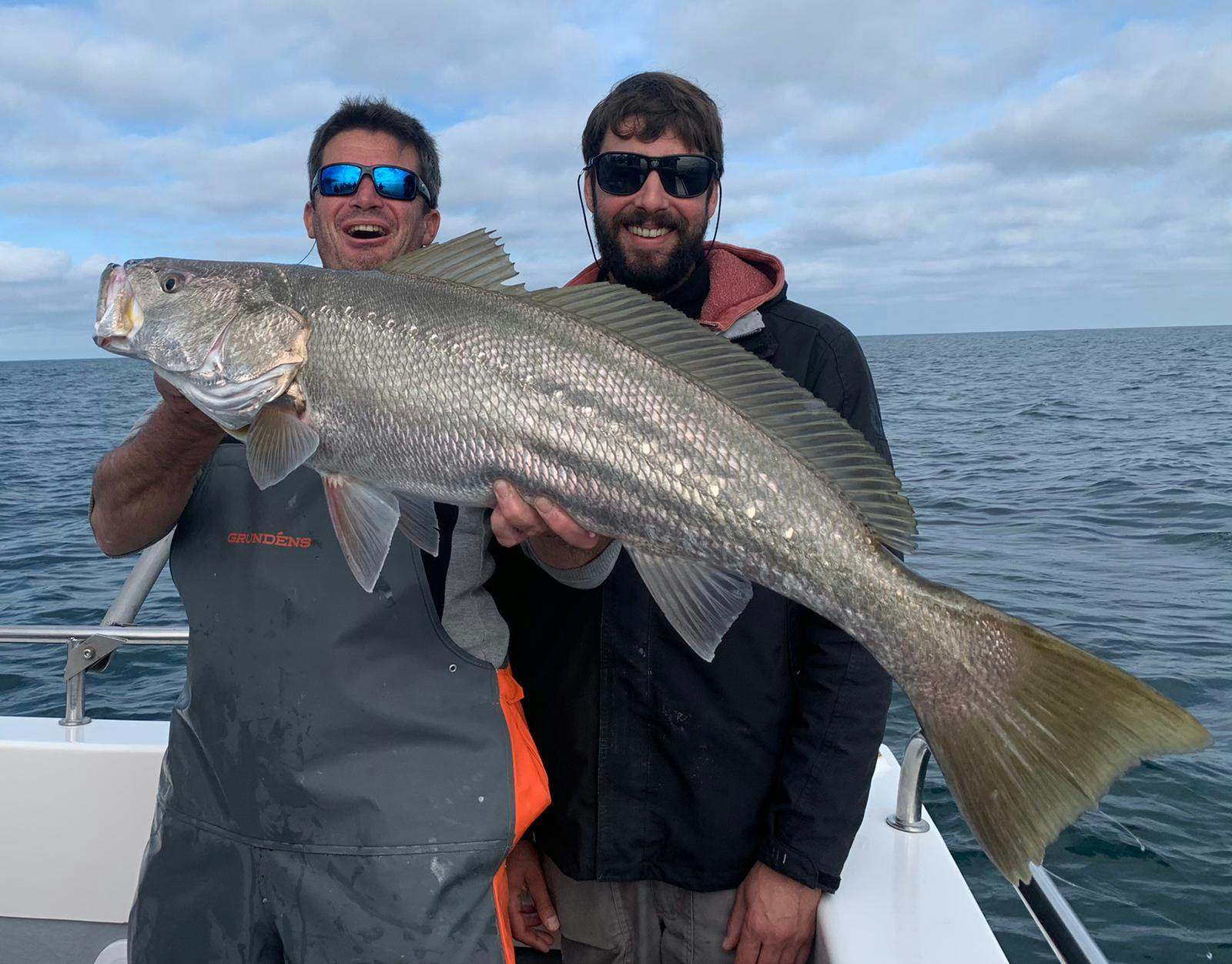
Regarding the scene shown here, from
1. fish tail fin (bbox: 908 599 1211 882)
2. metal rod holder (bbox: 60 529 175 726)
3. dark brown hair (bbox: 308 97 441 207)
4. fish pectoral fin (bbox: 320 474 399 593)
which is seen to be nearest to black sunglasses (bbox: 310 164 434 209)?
dark brown hair (bbox: 308 97 441 207)

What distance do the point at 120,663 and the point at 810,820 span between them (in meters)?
8.72

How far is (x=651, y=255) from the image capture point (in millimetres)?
3354

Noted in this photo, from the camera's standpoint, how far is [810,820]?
9.26 feet

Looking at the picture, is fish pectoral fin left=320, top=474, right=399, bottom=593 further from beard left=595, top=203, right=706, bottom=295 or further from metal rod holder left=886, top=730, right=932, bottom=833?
metal rod holder left=886, top=730, right=932, bottom=833

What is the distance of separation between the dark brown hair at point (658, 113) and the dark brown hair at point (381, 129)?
698 millimetres

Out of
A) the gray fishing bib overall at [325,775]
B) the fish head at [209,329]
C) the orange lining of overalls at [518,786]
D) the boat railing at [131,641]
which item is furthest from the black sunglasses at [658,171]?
the boat railing at [131,641]

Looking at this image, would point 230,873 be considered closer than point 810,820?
Yes

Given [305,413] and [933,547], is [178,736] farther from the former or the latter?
→ [933,547]

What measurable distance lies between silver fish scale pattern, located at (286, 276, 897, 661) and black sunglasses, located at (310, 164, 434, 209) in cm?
87

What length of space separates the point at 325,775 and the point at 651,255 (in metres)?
2.05

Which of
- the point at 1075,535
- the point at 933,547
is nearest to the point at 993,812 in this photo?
the point at 933,547

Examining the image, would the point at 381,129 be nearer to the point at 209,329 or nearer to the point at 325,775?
the point at 209,329

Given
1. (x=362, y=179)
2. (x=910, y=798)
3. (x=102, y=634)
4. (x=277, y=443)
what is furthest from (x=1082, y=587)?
(x=277, y=443)

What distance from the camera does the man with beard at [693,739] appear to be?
113 inches
